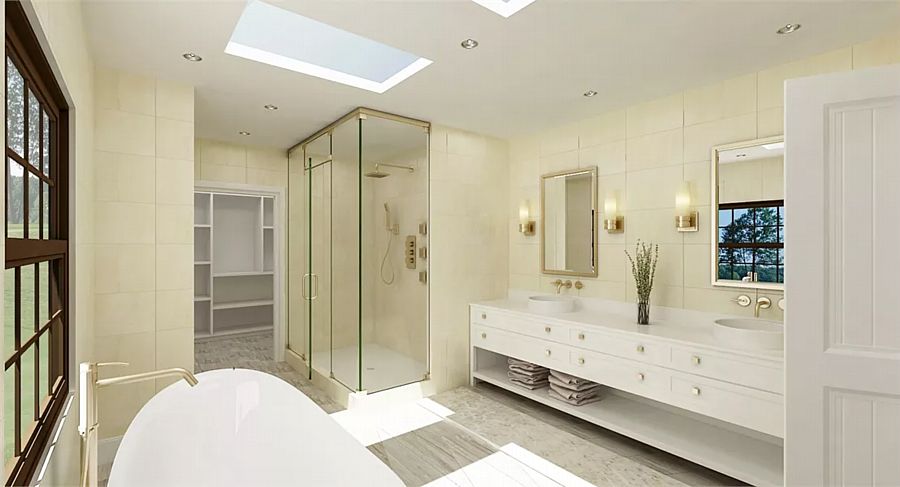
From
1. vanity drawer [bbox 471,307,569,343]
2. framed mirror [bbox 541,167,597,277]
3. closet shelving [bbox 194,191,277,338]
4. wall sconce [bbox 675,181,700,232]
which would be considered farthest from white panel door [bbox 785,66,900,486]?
closet shelving [bbox 194,191,277,338]

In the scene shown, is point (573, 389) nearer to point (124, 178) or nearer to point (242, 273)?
point (124, 178)

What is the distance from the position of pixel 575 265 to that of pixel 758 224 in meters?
1.35

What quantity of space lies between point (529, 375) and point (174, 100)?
319 centimetres

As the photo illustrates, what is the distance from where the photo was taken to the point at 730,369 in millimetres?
2311

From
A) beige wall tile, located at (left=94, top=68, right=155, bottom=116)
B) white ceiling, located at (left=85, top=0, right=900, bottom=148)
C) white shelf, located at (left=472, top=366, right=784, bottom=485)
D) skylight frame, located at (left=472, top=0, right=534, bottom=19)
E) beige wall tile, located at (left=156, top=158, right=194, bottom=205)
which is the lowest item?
white shelf, located at (left=472, top=366, right=784, bottom=485)

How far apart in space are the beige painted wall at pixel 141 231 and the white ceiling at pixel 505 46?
206 millimetres

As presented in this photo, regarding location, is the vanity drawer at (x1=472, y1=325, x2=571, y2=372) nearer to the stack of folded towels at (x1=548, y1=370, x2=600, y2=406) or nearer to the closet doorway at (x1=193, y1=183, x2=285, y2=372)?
the stack of folded towels at (x1=548, y1=370, x2=600, y2=406)

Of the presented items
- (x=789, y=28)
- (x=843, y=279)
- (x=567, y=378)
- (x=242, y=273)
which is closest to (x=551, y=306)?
(x=567, y=378)

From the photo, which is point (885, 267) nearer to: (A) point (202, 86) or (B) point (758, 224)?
(B) point (758, 224)

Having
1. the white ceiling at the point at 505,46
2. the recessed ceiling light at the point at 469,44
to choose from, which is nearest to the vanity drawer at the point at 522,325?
the white ceiling at the point at 505,46

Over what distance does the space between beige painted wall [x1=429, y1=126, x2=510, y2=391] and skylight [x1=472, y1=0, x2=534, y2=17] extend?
1795mm

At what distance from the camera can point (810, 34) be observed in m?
2.19

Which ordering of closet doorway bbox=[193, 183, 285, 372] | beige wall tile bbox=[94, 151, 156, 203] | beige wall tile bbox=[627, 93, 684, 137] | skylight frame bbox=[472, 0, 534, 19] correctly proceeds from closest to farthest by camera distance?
skylight frame bbox=[472, 0, 534, 19]
beige wall tile bbox=[94, 151, 156, 203]
beige wall tile bbox=[627, 93, 684, 137]
closet doorway bbox=[193, 183, 285, 372]

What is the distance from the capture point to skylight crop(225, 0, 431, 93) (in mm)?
2361
